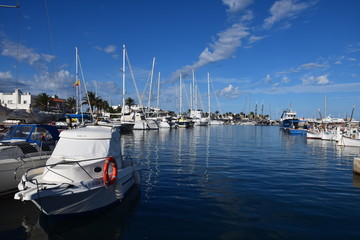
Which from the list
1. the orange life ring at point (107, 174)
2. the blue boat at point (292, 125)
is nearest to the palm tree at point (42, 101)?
the blue boat at point (292, 125)

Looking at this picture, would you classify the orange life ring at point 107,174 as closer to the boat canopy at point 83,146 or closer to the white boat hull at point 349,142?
the boat canopy at point 83,146

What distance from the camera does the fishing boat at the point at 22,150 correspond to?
11.5 meters

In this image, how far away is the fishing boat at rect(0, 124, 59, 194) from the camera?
1151 centimetres

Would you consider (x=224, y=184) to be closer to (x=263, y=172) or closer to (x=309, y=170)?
(x=263, y=172)

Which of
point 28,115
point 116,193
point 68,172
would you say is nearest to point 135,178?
point 116,193

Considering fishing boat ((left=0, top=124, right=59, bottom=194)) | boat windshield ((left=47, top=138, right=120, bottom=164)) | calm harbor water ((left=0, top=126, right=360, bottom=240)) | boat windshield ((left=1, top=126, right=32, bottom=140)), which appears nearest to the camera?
calm harbor water ((left=0, top=126, right=360, bottom=240))

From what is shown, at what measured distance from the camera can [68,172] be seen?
913 centimetres

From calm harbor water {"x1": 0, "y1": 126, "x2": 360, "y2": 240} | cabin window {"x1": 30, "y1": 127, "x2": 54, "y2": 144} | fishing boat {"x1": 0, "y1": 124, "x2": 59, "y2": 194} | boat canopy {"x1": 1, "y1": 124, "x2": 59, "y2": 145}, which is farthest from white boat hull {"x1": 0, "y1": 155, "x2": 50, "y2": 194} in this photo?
cabin window {"x1": 30, "y1": 127, "x2": 54, "y2": 144}

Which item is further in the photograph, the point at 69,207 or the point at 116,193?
the point at 116,193

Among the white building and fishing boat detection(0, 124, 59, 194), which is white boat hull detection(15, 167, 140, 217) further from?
the white building

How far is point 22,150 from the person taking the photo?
13.2 meters

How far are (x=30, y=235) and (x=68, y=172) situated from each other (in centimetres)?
214

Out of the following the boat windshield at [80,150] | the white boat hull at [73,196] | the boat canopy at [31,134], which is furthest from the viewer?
the boat canopy at [31,134]

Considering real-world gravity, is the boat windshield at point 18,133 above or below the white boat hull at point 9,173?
above
